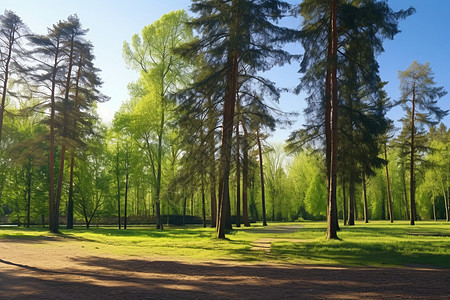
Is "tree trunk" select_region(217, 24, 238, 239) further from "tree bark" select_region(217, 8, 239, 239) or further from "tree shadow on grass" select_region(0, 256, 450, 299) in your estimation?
"tree shadow on grass" select_region(0, 256, 450, 299)

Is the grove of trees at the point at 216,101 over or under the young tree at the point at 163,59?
under

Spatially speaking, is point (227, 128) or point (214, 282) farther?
point (227, 128)

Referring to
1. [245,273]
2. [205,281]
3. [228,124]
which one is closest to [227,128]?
[228,124]

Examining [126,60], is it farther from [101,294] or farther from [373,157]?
[101,294]

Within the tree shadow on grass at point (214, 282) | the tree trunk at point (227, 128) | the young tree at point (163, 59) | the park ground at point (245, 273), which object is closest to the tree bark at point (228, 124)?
the tree trunk at point (227, 128)

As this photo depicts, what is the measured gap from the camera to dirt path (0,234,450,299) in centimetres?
702

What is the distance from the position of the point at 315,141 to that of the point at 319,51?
5.07 m

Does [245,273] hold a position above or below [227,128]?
below

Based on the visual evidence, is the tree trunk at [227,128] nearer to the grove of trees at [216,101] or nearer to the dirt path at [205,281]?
the grove of trees at [216,101]

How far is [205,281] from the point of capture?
8.50m

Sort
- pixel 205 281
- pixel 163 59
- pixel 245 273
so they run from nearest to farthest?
pixel 205 281 < pixel 245 273 < pixel 163 59

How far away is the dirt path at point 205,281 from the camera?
23.0 ft

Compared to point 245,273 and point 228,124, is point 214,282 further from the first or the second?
point 228,124

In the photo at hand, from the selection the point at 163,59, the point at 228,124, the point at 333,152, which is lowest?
the point at 333,152
